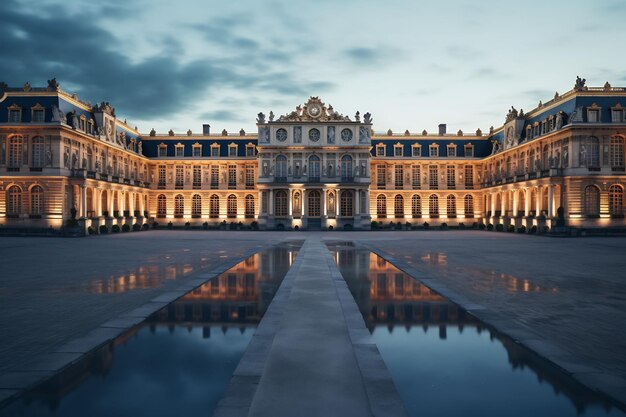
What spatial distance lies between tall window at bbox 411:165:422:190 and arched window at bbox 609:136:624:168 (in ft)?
89.4

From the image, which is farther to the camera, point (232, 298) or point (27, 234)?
point (27, 234)

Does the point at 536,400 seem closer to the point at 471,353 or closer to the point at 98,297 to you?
the point at 471,353

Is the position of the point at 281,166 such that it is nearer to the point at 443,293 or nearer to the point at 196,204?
the point at 196,204

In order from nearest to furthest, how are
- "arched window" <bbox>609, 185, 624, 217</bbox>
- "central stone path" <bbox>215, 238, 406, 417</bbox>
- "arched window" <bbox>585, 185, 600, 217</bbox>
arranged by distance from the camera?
"central stone path" <bbox>215, 238, 406, 417</bbox>
"arched window" <bbox>585, 185, 600, 217</bbox>
"arched window" <bbox>609, 185, 624, 217</bbox>

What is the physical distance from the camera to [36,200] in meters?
43.4

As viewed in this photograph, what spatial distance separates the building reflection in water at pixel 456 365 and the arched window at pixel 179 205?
6064 centimetres

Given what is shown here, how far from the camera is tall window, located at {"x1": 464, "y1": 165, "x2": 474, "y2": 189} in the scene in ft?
218

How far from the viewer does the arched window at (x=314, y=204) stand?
202 feet

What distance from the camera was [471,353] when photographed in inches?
263

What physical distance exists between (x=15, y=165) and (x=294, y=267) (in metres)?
41.6

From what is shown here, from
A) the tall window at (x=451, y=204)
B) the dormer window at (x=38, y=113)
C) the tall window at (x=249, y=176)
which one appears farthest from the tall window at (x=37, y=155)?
the tall window at (x=451, y=204)

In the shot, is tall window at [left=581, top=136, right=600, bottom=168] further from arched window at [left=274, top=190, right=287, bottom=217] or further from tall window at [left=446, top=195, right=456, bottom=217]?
arched window at [left=274, top=190, right=287, bottom=217]

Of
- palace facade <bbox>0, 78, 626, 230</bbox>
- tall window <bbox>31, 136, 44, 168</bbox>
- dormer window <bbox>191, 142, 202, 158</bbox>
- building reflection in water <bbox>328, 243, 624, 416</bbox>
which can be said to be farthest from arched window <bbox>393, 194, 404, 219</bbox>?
building reflection in water <bbox>328, 243, 624, 416</bbox>

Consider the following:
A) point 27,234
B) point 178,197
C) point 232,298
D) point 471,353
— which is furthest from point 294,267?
point 178,197
